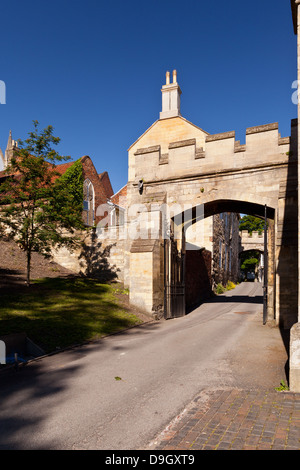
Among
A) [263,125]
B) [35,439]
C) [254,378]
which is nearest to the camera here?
[35,439]

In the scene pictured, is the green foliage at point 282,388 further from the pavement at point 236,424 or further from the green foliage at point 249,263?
the green foliage at point 249,263

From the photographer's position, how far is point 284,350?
7879mm

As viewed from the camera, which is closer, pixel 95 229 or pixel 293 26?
pixel 293 26

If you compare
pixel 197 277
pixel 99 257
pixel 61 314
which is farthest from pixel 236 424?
pixel 197 277

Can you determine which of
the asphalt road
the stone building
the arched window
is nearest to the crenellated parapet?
the asphalt road

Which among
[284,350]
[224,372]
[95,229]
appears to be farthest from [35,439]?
[95,229]

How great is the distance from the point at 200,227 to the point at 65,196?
13036 millimetres

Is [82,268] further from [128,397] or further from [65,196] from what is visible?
[128,397]

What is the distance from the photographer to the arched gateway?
36.3 ft

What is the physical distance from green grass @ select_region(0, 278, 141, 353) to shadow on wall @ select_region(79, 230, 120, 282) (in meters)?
3.12

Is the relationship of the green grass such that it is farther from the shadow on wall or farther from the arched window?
the arched window

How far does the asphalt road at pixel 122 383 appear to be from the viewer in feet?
12.7

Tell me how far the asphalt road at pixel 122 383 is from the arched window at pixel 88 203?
21209 millimetres

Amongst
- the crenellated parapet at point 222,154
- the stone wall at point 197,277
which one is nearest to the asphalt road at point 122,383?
the crenellated parapet at point 222,154
